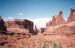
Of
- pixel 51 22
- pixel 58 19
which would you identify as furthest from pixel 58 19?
pixel 51 22

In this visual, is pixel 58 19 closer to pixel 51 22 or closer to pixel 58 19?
pixel 58 19

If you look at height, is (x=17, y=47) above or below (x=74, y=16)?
below

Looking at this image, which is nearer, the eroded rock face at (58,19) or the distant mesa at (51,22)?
the distant mesa at (51,22)

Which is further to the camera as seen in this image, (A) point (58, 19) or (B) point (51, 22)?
(B) point (51, 22)

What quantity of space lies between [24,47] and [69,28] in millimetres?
10066

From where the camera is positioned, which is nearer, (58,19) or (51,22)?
(58,19)

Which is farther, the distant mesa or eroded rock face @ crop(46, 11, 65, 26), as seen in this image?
eroded rock face @ crop(46, 11, 65, 26)

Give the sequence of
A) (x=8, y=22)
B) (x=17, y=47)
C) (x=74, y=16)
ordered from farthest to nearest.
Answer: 1. (x=8, y=22)
2. (x=74, y=16)
3. (x=17, y=47)

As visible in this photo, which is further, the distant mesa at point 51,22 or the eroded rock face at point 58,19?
the eroded rock face at point 58,19

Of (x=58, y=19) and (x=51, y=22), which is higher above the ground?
(x=58, y=19)

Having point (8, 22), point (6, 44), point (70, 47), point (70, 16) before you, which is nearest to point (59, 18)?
point (70, 16)

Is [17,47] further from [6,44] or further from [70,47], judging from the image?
[70,47]

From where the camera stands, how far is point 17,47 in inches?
654

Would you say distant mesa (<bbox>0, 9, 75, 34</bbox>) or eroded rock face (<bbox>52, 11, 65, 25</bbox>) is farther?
eroded rock face (<bbox>52, 11, 65, 25</bbox>)
